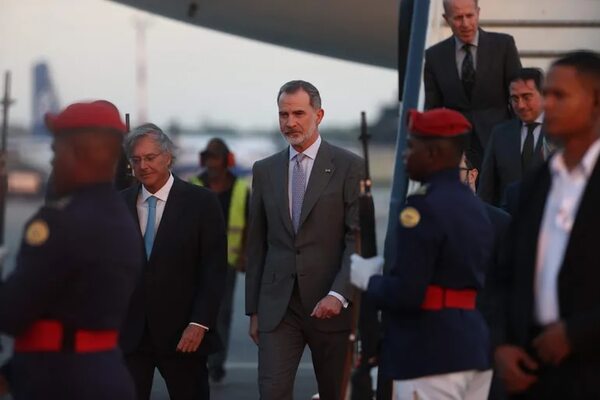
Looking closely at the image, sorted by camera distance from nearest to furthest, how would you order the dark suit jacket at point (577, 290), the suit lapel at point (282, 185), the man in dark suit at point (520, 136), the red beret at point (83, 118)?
the dark suit jacket at point (577, 290) < the red beret at point (83, 118) < the suit lapel at point (282, 185) < the man in dark suit at point (520, 136)

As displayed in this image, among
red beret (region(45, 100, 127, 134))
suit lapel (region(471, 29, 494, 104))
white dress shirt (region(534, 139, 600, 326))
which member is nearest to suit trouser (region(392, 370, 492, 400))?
white dress shirt (region(534, 139, 600, 326))

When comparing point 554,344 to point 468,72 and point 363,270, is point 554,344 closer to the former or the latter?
point 363,270

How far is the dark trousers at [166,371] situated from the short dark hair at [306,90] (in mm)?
1338

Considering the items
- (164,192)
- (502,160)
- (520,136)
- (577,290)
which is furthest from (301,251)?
(577,290)

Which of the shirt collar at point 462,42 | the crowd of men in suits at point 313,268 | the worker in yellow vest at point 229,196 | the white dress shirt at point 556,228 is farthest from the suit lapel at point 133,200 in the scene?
the worker in yellow vest at point 229,196

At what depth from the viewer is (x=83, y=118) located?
5.16 metres

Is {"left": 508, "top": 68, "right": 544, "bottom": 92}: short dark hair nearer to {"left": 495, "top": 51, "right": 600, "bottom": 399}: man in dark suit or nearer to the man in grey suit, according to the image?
the man in grey suit

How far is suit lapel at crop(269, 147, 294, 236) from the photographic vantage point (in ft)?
25.1

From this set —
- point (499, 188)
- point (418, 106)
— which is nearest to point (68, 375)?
point (499, 188)

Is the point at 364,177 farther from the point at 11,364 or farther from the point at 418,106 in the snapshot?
the point at 11,364

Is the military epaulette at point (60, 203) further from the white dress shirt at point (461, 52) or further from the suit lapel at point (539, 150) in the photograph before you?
the white dress shirt at point (461, 52)

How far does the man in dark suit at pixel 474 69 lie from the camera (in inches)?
353

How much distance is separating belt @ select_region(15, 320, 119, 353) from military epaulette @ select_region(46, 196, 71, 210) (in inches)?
14.1

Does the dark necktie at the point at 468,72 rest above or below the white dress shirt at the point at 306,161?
above
